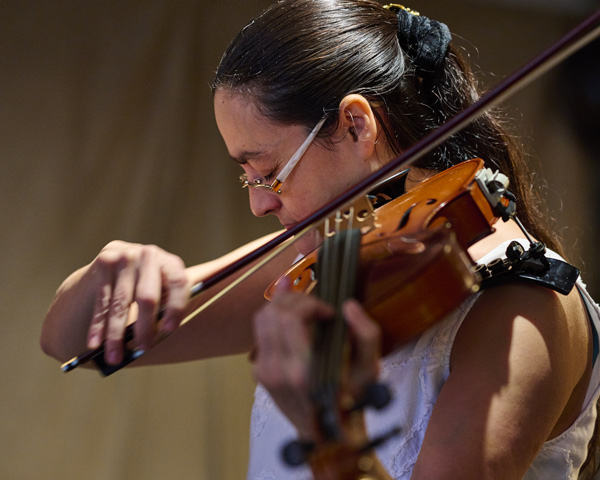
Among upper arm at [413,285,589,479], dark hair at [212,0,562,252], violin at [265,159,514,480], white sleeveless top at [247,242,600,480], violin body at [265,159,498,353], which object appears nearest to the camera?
violin at [265,159,514,480]

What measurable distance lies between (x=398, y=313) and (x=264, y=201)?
42 centimetres

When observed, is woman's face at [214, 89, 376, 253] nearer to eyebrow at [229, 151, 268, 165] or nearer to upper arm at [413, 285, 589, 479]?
eyebrow at [229, 151, 268, 165]

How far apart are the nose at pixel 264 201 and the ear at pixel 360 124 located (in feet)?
0.44

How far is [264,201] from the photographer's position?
36.7 inches

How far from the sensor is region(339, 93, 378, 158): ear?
88 centimetres

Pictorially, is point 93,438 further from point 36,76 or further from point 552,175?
point 552,175

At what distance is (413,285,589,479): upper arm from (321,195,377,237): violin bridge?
167mm

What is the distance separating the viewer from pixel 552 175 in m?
2.05

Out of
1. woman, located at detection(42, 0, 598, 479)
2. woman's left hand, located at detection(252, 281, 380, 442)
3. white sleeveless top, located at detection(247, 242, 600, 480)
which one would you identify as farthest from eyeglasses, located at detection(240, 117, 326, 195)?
woman's left hand, located at detection(252, 281, 380, 442)

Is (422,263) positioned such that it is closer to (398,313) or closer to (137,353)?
(398,313)

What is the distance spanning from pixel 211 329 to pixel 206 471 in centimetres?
75

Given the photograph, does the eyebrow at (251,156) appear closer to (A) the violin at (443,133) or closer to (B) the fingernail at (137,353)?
(A) the violin at (443,133)

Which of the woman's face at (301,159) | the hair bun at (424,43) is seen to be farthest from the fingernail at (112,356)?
the hair bun at (424,43)

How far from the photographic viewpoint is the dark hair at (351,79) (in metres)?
0.90
